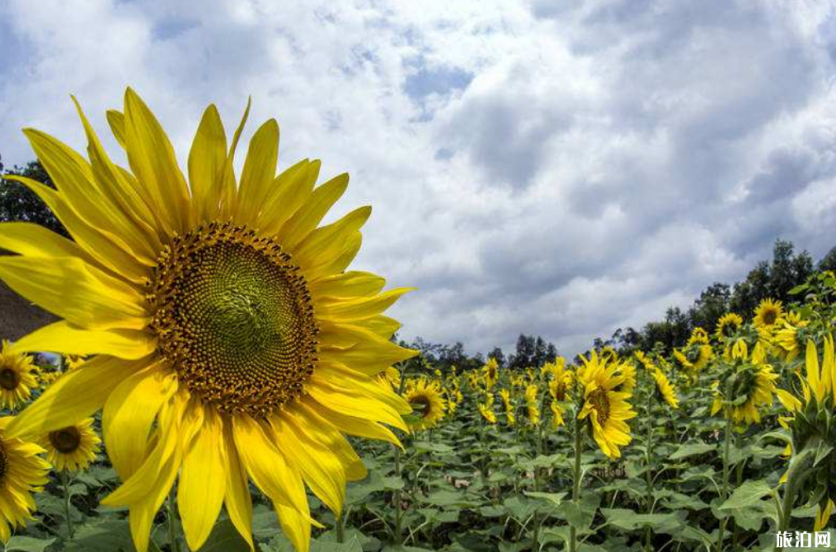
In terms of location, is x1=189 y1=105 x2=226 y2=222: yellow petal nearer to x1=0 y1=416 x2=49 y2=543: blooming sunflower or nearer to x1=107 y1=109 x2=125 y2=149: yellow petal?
x1=107 y1=109 x2=125 y2=149: yellow petal

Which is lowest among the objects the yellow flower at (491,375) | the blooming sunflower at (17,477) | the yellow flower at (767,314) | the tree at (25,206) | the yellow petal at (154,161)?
the blooming sunflower at (17,477)

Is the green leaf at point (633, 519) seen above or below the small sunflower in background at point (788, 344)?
below

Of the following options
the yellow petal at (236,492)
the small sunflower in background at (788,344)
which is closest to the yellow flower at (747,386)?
the small sunflower in background at (788,344)

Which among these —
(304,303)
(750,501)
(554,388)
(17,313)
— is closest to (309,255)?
(304,303)

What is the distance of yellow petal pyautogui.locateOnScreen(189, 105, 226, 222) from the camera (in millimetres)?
1600

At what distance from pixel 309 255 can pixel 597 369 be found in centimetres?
336

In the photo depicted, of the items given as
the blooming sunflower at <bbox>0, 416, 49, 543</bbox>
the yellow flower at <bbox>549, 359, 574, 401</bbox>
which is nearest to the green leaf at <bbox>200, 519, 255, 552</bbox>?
the blooming sunflower at <bbox>0, 416, 49, 543</bbox>

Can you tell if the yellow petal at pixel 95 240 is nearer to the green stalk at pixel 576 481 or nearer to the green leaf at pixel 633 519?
the green stalk at pixel 576 481

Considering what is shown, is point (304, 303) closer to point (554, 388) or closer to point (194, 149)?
point (194, 149)

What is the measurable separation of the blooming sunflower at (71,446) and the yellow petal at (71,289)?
390 cm

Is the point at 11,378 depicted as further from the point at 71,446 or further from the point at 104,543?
the point at 104,543

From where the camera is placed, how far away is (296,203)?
1801mm

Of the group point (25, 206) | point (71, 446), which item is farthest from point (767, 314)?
point (25, 206)

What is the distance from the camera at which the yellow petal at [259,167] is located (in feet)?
5.57
